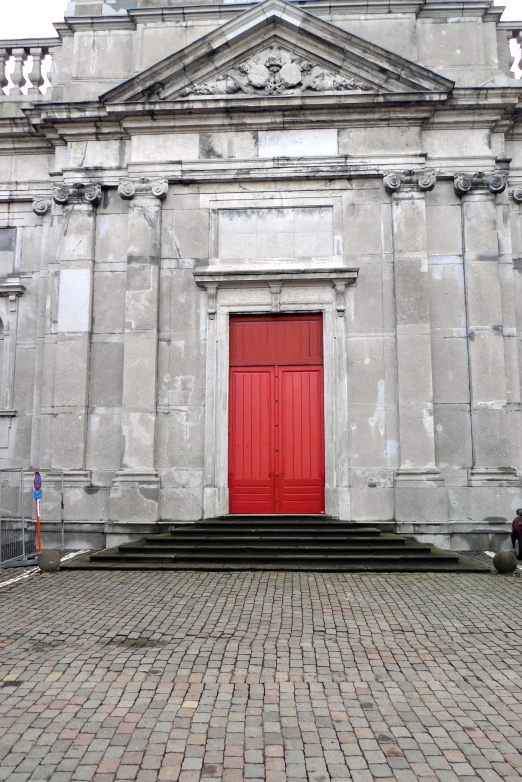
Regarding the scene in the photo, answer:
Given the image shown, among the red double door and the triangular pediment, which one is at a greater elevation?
the triangular pediment

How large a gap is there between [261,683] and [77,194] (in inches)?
395

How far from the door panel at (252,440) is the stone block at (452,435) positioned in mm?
3021

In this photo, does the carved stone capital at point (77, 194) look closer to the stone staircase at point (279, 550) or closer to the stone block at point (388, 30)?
the stone block at point (388, 30)

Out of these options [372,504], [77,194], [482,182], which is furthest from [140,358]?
[482,182]

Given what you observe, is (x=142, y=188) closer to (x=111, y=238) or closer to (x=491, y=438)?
(x=111, y=238)

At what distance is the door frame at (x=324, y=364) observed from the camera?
36.3 feet

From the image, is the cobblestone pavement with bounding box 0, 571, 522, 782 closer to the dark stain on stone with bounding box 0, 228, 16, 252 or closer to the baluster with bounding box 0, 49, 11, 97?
the dark stain on stone with bounding box 0, 228, 16, 252

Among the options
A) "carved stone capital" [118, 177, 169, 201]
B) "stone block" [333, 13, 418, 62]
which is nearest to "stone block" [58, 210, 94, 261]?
"carved stone capital" [118, 177, 169, 201]

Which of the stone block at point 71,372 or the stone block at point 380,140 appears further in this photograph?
the stone block at point 380,140

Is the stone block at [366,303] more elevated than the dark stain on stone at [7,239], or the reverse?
the dark stain on stone at [7,239]

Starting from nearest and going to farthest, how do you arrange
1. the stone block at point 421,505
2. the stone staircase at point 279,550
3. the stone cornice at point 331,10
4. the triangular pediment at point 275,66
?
the stone staircase at point 279,550, the stone block at point 421,505, the triangular pediment at point 275,66, the stone cornice at point 331,10

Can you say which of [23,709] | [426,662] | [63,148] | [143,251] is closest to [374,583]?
[426,662]

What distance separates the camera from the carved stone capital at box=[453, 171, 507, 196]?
11.5 m

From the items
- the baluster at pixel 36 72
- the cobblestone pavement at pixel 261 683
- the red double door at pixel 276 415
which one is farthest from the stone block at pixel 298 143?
the cobblestone pavement at pixel 261 683
